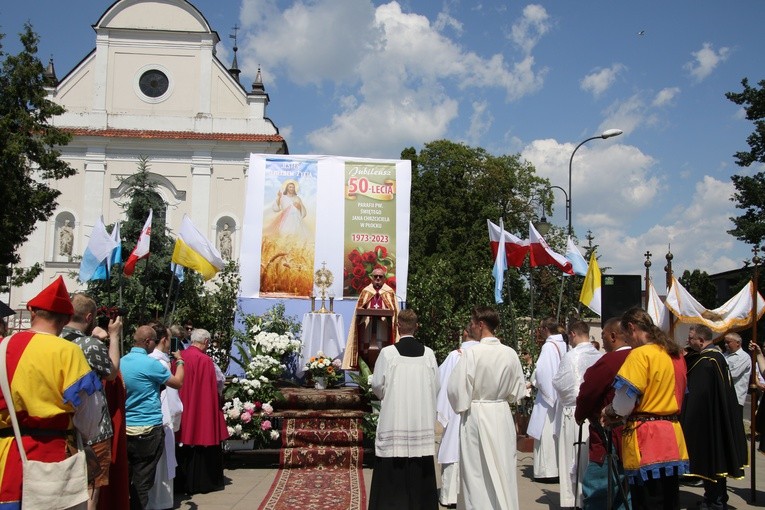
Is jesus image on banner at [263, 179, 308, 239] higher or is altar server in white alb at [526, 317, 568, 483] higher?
jesus image on banner at [263, 179, 308, 239]

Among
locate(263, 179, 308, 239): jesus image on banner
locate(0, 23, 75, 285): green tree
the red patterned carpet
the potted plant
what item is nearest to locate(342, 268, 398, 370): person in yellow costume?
the potted plant

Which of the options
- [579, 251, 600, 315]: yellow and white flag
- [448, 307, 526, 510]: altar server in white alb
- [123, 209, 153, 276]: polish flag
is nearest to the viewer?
[448, 307, 526, 510]: altar server in white alb

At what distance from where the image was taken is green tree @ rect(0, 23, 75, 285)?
2044 centimetres

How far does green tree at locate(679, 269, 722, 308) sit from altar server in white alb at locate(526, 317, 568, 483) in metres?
44.2

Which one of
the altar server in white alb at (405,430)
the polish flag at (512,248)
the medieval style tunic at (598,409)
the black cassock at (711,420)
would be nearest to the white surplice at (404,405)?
Result: the altar server in white alb at (405,430)

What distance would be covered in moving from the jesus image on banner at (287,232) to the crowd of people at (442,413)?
5542 mm

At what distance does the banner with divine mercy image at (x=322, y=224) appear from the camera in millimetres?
15570

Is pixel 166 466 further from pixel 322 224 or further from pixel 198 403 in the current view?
pixel 322 224

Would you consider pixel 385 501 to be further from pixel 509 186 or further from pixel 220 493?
pixel 509 186

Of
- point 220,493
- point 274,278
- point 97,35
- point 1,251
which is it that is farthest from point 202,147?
point 220,493

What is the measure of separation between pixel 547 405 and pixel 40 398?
6928 mm

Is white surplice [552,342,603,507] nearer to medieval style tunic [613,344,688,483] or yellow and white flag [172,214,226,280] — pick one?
medieval style tunic [613,344,688,483]

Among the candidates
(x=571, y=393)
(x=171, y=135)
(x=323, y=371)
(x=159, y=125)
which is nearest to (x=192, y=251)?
(x=323, y=371)

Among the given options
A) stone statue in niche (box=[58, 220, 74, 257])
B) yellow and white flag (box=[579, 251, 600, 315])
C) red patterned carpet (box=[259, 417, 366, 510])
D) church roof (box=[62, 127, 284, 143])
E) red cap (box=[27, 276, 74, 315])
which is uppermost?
church roof (box=[62, 127, 284, 143])
